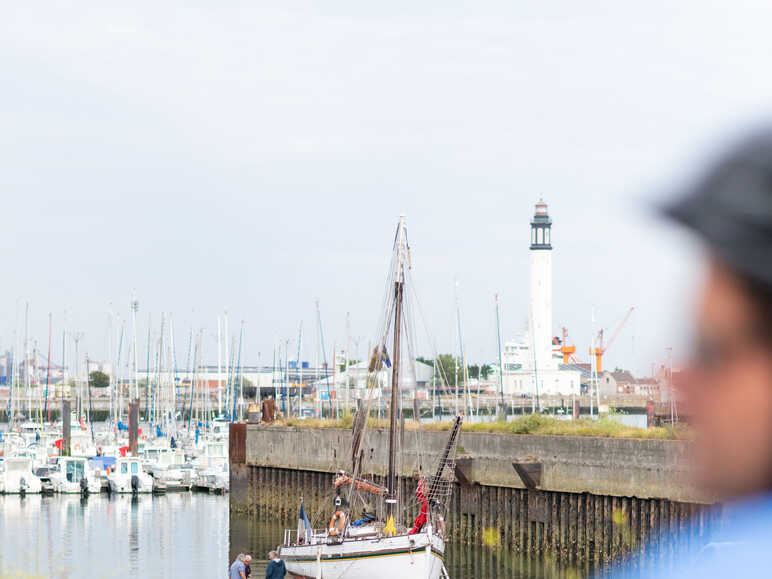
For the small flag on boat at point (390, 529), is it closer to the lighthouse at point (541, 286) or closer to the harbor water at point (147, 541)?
the harbor water at point (147, 541)

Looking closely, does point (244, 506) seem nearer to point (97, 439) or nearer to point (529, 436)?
point (529, 436)

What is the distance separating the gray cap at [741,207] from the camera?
1.71 m

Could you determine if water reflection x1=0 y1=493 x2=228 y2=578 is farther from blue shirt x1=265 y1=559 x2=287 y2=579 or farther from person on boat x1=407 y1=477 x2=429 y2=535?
person on boat x1=407 y1=477 x2=429 y2=535

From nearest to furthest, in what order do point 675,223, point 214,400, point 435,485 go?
point 675,223 → point 435,485 → point 214,400

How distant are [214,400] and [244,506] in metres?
91.1

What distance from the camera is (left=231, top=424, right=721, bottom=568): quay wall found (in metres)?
37.1

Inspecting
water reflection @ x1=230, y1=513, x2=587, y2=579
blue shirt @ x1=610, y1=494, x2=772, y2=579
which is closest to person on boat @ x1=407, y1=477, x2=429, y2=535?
water reflection @ x1=230, y1=513, x2=587, y2=579

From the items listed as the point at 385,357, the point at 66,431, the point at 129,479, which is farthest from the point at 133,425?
the point at 385,357

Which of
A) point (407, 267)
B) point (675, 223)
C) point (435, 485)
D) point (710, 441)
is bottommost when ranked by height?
point (435, 485)

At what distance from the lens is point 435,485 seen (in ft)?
141

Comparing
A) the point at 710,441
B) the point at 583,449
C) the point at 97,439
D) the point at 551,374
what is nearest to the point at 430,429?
the point at 583,449

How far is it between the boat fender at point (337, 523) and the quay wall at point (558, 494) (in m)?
6.28

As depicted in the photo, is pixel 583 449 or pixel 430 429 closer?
pixel 583 449

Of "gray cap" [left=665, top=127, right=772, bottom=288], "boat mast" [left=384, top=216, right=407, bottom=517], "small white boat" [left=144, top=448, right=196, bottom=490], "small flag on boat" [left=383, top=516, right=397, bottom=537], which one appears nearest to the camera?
"gray cap" [left=665, top=127, right=772, bottom=288]
